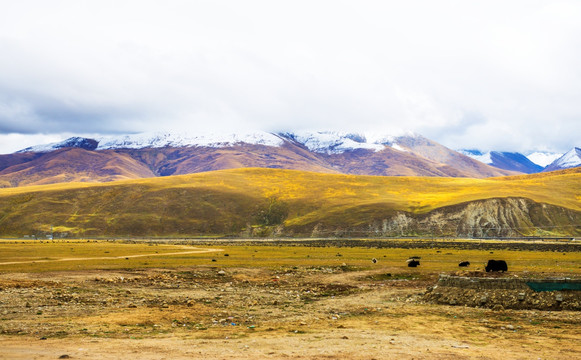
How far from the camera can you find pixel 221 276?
1716 inches

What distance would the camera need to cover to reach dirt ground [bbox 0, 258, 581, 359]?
17016 mm

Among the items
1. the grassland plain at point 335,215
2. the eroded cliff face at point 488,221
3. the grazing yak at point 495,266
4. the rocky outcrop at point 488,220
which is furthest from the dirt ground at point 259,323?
the grassland plain at point 335,215

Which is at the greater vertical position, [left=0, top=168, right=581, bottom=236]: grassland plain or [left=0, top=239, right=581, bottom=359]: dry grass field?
[left=0, top=168, right=581, bottom=236]: grassland plain

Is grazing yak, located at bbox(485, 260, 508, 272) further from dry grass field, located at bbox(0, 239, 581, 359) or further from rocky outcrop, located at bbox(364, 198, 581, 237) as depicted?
rocky outcrop, located at bbox(364, 198, 581, 237)

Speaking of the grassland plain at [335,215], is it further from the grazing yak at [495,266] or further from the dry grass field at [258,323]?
the dry grass field at [258,323]

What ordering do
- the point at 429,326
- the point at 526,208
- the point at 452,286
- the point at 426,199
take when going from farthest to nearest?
the point at 426,199 < the point at 526,208 < the point at 452,286 < the point at 429,326

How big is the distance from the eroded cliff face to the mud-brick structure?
121 m

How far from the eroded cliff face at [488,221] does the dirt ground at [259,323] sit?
4572 inches

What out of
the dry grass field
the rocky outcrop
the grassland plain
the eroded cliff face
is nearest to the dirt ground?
the dry grass field

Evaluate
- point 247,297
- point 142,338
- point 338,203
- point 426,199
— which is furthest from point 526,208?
point 142,338

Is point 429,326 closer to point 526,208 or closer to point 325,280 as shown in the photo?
point 325,280

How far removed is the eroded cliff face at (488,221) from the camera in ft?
472

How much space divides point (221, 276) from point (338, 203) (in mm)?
147436

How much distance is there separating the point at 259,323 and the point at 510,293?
14890 millimetres
